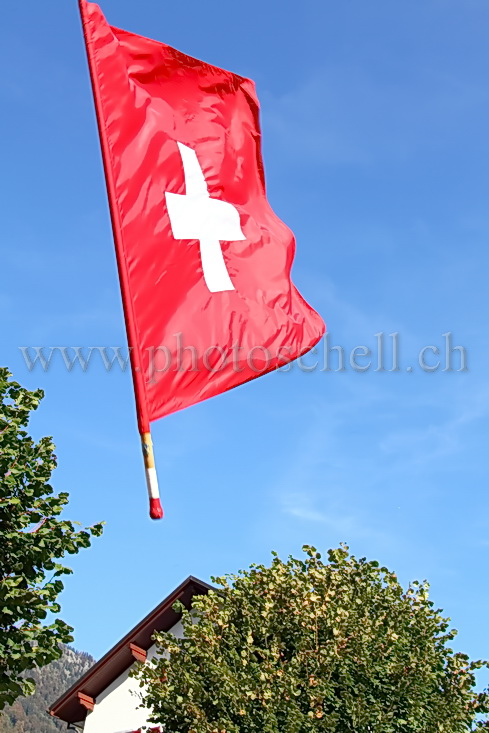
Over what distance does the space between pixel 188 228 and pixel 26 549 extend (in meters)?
6.15

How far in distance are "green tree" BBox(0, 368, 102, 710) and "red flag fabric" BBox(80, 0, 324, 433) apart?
17.7 feet

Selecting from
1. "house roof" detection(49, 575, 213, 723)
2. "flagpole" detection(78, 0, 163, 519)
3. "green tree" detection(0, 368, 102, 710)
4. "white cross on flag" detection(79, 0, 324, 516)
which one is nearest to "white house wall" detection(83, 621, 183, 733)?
"house roof" detection(49, 575, 213, 723)

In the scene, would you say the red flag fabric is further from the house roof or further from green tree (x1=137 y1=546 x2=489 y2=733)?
the house roof

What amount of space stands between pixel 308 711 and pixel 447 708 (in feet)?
11.5

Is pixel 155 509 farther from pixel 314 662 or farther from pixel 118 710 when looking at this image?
pixel 118 710

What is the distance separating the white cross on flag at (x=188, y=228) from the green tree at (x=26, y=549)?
213 inches

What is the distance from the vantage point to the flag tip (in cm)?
577

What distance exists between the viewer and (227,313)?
7.95 metres

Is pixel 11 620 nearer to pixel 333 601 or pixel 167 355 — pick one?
pixel 167 355

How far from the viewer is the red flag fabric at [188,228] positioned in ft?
22.7

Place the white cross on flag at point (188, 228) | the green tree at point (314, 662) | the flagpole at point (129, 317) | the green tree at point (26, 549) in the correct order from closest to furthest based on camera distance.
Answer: the flagpole at point (129, 317)
the white cross on flag at point (188, 228)
the green tree at point (26, 549)
the green tree at point (314, 662)

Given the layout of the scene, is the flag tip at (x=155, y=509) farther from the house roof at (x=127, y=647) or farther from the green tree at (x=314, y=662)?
the house roof at (x=127, y=647)

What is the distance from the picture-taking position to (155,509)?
18.9 ft

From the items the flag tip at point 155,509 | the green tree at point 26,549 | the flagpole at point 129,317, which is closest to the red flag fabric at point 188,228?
the flagpole at point 129,317
